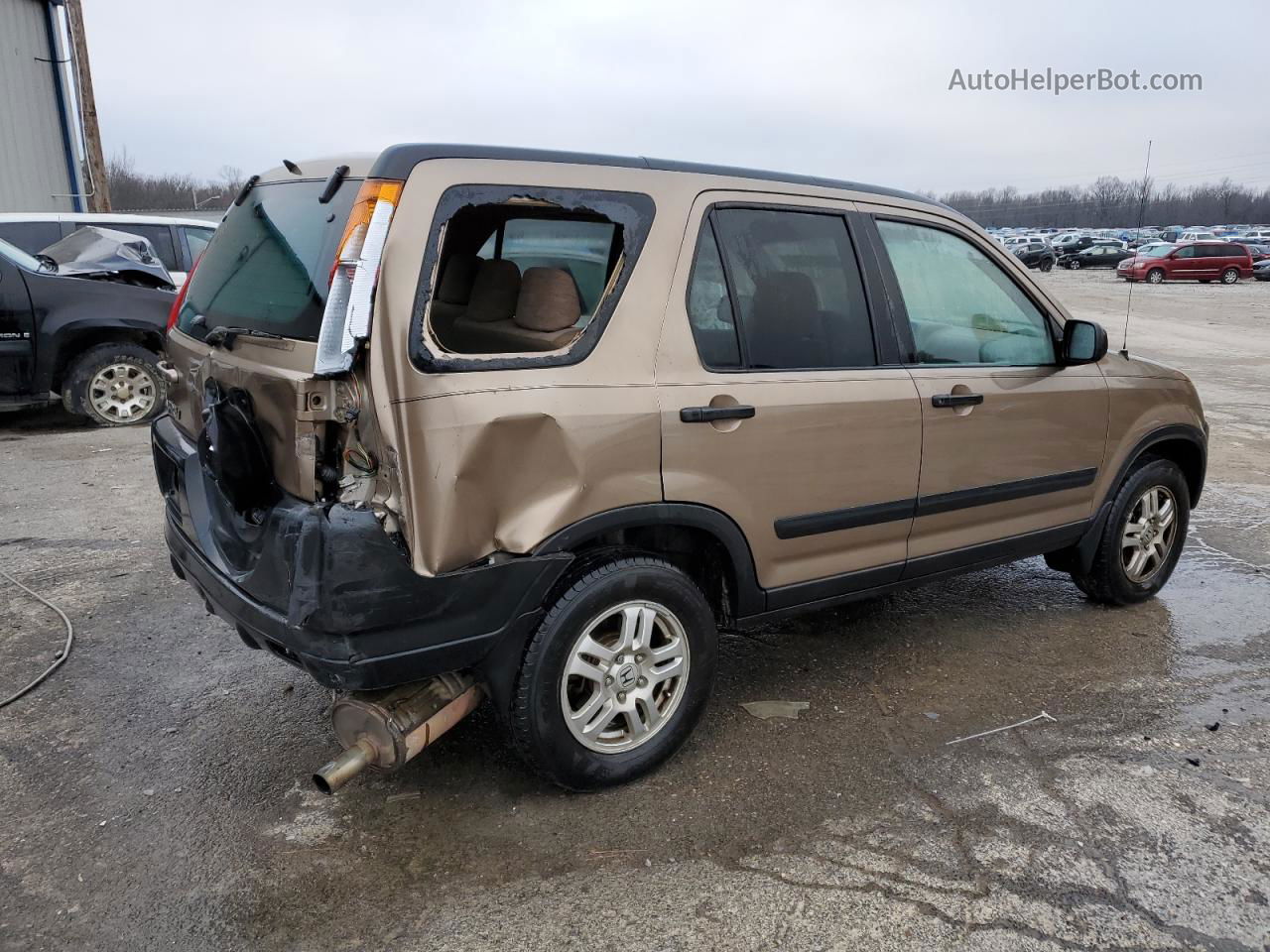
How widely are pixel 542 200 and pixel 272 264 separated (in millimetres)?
857

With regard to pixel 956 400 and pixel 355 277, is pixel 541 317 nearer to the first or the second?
pixel 355 277

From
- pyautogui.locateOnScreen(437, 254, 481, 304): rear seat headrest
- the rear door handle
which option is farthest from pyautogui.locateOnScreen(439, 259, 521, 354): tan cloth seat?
the rear door handle

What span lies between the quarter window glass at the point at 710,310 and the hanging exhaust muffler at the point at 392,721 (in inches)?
49.6

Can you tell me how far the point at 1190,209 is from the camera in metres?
91.1

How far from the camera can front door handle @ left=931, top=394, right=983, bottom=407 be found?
140 inches

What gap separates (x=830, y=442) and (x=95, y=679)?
2982 mm

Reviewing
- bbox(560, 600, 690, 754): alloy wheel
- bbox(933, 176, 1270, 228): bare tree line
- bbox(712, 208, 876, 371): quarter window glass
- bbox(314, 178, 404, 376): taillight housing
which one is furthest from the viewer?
bbox(933, 176, 1270, 228): bare tree line

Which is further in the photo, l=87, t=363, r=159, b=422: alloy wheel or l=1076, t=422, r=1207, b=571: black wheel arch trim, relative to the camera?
l=87, t=363, r=159, b=422: alloy wheel

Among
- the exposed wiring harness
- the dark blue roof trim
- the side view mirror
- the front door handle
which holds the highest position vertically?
the dark blue roof trim

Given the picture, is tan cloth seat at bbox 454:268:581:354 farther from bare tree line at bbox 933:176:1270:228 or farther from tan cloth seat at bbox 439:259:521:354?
bare tree line at bbox 933:176:1270:228

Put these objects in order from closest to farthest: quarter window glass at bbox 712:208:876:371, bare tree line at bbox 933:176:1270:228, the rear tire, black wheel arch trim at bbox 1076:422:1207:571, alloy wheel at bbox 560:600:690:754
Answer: alloy wheel at bbox 560:600:690:754, quarter window glass at bbox 712:208:876:371, black wheel arch trim at bbox 1076:422:1207:571, the rear tire, bare tree line at bbox 933:176:1270:228

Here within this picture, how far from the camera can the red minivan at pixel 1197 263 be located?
34969mm

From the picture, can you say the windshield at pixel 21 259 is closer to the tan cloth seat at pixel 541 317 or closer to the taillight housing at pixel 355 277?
the tan cloth seat at pixel 541 317

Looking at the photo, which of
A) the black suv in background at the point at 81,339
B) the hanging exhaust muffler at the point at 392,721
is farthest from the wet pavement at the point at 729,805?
the black suv in background at the point at 81,339
